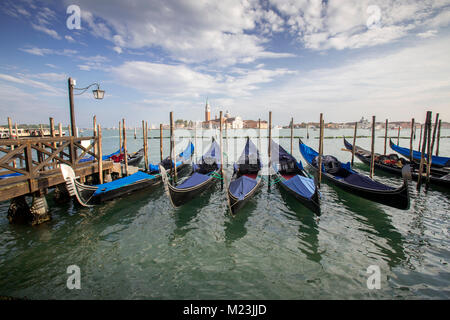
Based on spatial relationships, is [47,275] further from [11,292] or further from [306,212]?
[306,212]

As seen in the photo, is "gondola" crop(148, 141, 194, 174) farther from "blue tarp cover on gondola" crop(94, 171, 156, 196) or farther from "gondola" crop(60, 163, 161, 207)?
"gondola" crop(60, 163, 161, 207)

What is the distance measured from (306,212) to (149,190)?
238 inches

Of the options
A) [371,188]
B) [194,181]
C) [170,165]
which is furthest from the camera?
[170,165]

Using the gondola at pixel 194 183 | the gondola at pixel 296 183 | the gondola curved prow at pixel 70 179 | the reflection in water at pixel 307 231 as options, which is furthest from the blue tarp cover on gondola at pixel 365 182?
the gondola curved prow at pixel 70 179

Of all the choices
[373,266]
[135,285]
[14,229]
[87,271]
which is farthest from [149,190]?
[373,266]

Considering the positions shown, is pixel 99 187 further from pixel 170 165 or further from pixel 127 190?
pixel 170 165

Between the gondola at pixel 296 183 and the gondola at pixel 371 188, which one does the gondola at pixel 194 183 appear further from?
the gondola at pixel 371 188

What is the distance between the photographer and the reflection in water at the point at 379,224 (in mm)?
4070

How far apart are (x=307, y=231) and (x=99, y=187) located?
6082 millimetres

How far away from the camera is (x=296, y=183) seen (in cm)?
670

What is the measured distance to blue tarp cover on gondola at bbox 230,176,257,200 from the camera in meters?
A: 6.13

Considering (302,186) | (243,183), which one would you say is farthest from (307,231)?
(243,183)

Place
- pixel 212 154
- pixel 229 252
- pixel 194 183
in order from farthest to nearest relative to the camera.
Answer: pixel 212 154 → pixel 194 183 → pixel 229 252

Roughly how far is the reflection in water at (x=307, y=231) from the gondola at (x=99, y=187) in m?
5.33
